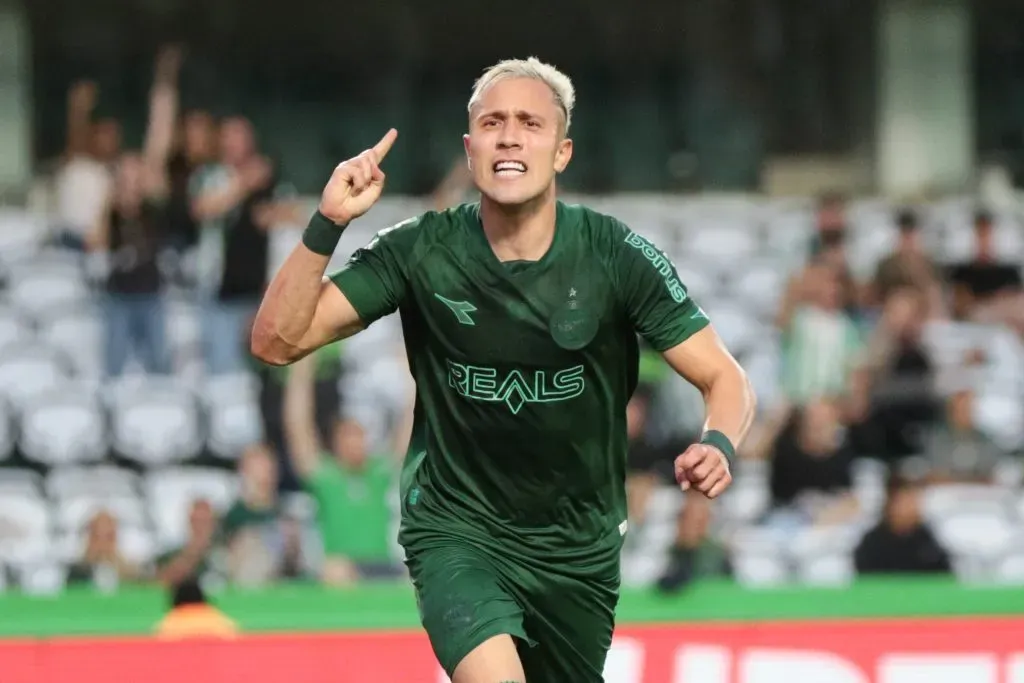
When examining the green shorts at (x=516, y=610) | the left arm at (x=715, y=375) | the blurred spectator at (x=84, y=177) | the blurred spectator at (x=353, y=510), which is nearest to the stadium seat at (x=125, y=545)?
the blurred spectator at (x=353, y=510)

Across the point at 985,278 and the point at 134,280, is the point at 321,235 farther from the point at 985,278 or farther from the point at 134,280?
the point at 985,278

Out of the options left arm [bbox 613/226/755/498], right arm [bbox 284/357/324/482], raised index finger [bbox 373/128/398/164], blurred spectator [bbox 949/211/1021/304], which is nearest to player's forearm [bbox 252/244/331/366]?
raised index finger [bbox 373/128/398/164]

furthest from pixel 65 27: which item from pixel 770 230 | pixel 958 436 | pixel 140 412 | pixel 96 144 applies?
pixel 958 436

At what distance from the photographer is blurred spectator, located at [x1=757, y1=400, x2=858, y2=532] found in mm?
11016

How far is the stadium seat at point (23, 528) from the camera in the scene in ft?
36.5

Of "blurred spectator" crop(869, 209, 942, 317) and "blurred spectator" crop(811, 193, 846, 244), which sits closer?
"blurred spectator" crop(869, 209, 942, 317)

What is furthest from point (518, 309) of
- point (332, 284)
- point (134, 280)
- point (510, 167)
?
point (134, 280)

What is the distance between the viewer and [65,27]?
16.4 meters

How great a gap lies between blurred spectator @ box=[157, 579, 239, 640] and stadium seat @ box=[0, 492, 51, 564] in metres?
3.89

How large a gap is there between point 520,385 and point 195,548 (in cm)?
559

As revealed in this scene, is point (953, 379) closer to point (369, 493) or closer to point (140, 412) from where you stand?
point (369, 493)

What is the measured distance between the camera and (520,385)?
4.90m

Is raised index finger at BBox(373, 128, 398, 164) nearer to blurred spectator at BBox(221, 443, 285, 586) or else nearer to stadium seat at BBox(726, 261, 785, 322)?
blurred spectator at BBox(221, 443, 285, 586)

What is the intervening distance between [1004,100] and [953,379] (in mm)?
5457
